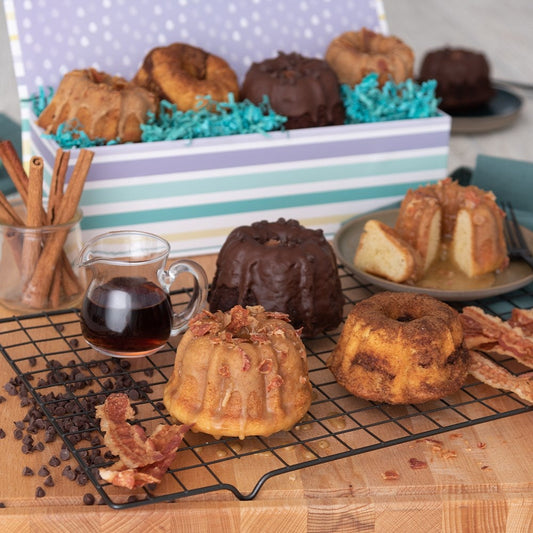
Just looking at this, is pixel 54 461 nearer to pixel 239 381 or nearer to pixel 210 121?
pixel 239 381

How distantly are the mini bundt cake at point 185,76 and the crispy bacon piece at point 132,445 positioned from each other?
88cm

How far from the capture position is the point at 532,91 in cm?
427

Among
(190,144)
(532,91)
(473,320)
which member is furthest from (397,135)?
(532,91)

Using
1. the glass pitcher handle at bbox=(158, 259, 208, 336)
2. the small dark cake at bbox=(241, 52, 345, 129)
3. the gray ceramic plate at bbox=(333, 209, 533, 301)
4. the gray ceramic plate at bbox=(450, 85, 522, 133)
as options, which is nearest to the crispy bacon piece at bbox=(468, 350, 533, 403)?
the gray ceramic plate at bbox=(333, 209, 533, 301)

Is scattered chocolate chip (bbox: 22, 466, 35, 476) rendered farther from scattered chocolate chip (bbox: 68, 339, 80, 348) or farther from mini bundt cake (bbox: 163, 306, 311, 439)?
scattered chocolate chip (bbox: 68, 339, 80, 348)

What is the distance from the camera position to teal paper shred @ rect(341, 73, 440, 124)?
1996 mm

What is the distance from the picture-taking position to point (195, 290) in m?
1.51

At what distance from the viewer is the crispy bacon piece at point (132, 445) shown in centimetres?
112

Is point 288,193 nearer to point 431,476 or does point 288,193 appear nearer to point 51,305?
point 51,305

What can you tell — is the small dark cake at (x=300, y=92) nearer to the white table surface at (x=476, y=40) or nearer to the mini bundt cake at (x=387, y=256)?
the mini bundt cake at (x=387, y=256)

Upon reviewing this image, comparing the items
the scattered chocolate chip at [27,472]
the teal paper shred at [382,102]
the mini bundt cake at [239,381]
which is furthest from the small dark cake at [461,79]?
the scattered chocolate chip at [27,472]

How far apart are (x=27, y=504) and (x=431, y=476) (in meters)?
Answer: 0.55

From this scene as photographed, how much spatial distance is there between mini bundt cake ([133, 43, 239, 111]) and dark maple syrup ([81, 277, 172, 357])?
662 millimetres

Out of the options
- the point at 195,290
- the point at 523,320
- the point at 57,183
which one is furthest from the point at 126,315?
the point at 523,320
